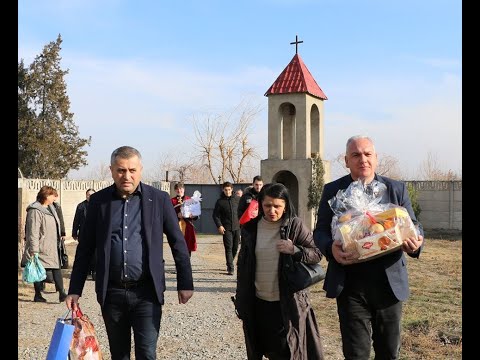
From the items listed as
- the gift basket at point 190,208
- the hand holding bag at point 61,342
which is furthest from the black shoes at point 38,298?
the hand holding bag at point 61,342

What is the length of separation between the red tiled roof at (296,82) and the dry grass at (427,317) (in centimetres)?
848

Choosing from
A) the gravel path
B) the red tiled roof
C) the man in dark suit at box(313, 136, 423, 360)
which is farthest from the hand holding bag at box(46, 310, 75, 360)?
the red tiled roof

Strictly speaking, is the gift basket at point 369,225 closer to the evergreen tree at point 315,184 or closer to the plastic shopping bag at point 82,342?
the plastic shopping bag at point 82,342

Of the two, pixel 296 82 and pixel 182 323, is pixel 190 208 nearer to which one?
pixel 182 323

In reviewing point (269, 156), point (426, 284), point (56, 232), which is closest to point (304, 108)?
point (269, 156)

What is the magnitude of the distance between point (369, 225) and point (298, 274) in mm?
986

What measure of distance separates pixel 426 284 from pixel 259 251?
23.7ft

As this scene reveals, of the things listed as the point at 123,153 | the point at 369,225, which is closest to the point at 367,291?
the point at 369,225

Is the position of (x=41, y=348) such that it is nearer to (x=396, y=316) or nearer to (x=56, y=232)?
(x=56, y=232)

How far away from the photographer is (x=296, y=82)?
20.2 metres

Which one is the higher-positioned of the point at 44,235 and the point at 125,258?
the point at 125,258

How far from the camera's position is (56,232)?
31.0ft

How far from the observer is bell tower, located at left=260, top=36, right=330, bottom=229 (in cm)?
2005

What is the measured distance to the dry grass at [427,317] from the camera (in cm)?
633
